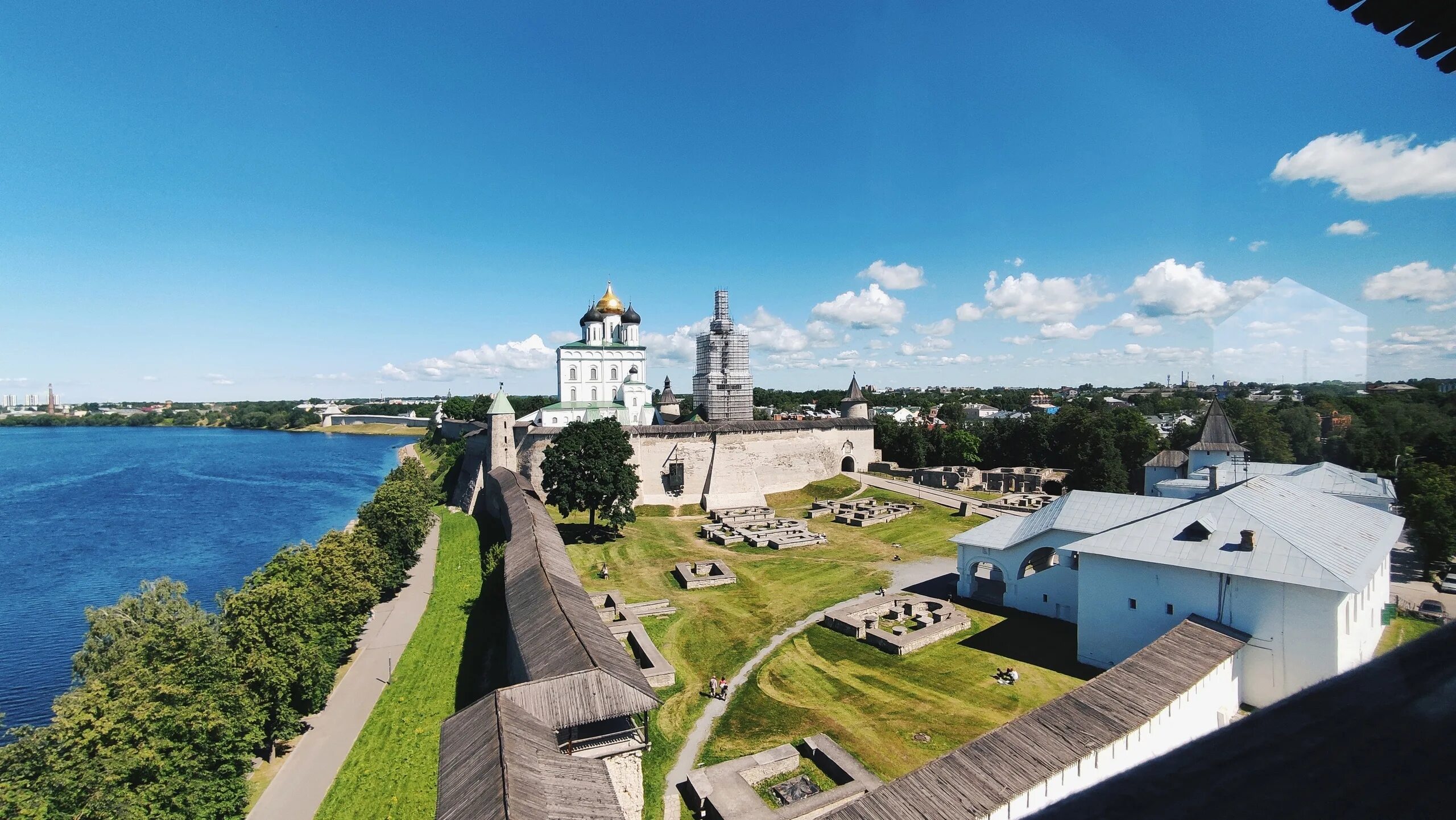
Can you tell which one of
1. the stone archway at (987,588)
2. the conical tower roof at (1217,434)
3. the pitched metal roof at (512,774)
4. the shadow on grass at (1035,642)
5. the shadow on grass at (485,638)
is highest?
the conical tower roof at (1217,434)

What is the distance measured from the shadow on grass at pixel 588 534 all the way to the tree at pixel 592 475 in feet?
2.14

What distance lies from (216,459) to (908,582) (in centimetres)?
8735

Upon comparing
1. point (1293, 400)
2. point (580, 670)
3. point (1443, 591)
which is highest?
point (1293, 400)

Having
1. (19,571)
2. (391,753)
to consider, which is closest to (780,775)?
(391,753)

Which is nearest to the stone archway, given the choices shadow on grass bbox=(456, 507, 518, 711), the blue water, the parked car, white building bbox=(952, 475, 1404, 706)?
white building bbox=(952, 475, 1404, 706)

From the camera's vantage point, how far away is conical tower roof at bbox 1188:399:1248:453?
30812 millimetres

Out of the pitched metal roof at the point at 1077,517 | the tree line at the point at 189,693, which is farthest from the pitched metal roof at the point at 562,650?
the pitched metal roof at the point at 1077,517

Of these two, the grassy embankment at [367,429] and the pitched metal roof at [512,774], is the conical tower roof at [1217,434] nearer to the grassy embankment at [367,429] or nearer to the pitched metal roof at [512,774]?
the pitched metal roof at [512,774]

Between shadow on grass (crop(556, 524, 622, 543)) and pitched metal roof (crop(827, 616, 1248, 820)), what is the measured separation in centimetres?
2278

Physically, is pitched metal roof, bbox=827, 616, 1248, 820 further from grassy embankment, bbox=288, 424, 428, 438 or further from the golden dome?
grassy embankment, bbox=288, 424, 428, 438

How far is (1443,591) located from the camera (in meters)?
21.5

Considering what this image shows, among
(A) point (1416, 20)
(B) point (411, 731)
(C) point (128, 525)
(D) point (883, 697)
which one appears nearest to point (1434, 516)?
(D) point (883, 697)

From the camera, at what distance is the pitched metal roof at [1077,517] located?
20.1 m

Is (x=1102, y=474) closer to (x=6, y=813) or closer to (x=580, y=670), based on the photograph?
(x=580, y=670)
